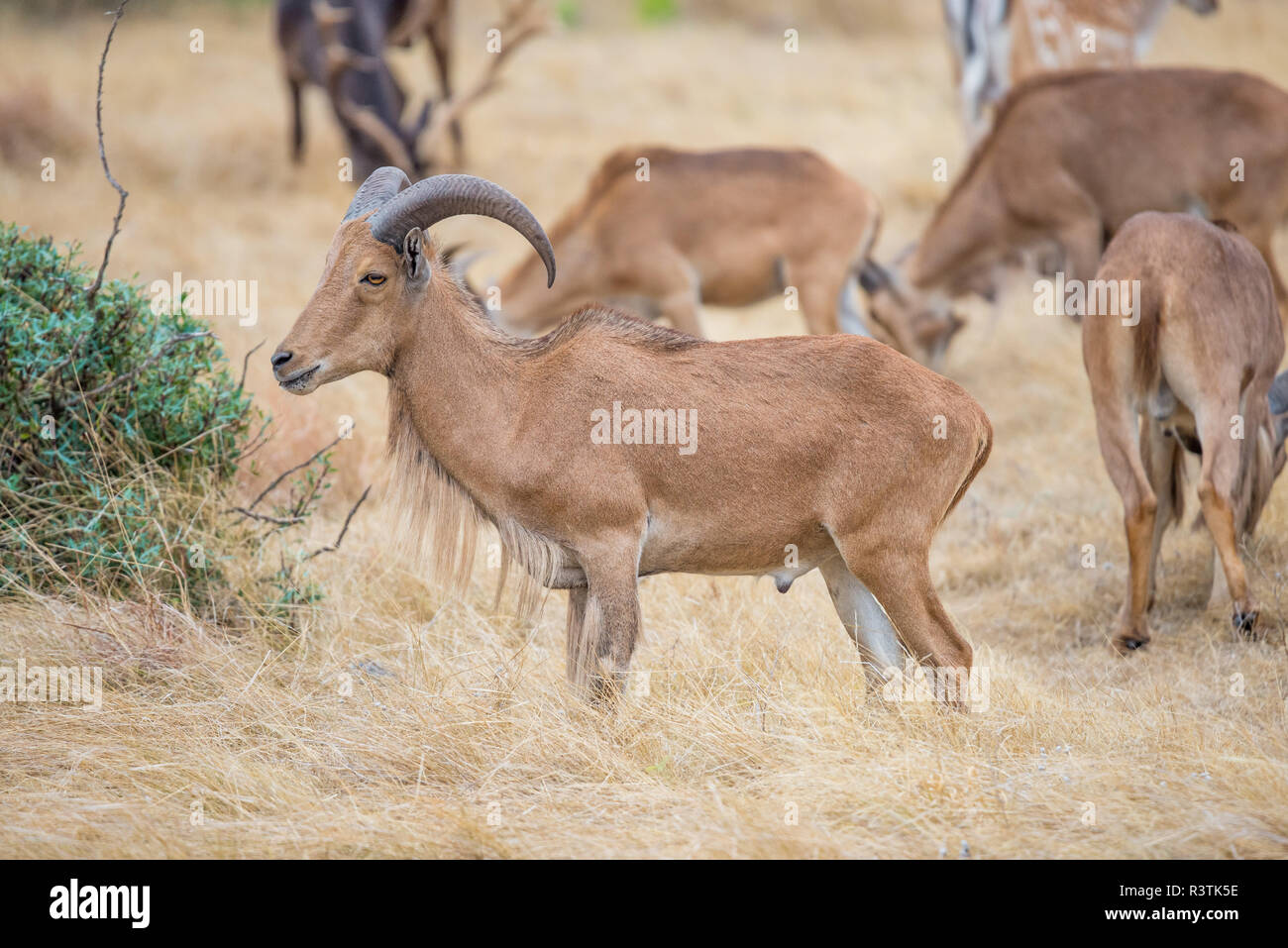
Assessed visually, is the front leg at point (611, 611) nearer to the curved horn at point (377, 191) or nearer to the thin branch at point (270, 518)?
the curved horn at point (377, 191)

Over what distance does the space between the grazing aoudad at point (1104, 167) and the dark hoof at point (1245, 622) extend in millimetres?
4056

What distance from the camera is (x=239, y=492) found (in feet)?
23.1

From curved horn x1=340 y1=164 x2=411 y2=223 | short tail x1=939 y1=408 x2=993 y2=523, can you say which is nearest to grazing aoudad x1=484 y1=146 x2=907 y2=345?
curved horn x1=340 y1=164 x2=411 y2=223

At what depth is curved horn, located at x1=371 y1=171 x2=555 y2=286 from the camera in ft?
15.8

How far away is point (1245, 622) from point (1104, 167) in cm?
499

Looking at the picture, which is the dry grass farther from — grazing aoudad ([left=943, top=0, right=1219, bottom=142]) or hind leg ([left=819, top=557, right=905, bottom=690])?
grazing aoudad ([left=943, top=0, right=1219, bottom=142])

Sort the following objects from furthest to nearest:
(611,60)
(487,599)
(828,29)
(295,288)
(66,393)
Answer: (828,29)
(611,60)
(295,288)
(487,599)
(66,393)

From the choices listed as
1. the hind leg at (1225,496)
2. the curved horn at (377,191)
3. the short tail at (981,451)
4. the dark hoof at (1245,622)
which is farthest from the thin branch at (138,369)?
the dark hoof at (1245,622)

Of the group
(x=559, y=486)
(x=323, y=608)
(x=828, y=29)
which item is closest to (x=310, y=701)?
(x=323, y=608)

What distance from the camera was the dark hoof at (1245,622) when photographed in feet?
20.2

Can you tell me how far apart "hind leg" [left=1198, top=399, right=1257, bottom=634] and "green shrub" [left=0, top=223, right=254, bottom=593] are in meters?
4.43
